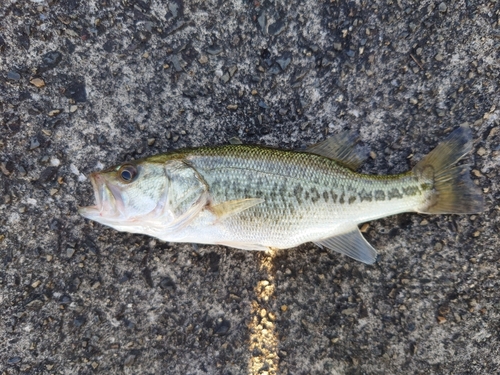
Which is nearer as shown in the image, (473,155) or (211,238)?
(211,238)

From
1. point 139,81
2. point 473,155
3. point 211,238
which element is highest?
point 139,81

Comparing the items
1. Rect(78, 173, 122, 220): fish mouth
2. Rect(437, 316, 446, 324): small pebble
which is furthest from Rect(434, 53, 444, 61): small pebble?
Rect(78, 173, 122, 220): fish mouth

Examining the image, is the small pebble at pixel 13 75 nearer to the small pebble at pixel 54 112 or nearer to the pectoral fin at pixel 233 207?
the small pebble at pixel 54 112

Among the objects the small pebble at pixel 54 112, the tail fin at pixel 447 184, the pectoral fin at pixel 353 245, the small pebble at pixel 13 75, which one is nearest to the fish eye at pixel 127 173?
the small pebble at pixel 54 112

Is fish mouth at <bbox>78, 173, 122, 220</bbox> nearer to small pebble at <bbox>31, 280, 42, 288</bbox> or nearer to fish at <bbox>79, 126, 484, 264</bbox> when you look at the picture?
fish at <bbox>79, 126, 484, 264</bbox>

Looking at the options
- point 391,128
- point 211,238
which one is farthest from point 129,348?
point 391,128

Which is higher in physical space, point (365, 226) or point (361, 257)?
point (365, 226)

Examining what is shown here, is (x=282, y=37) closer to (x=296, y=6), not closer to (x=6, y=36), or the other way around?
(x=296, y=6)
